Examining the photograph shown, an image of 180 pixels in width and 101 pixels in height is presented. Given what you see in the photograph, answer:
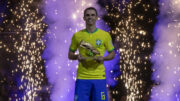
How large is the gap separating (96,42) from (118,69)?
5.51 ft

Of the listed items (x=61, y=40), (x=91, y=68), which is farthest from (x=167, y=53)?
(x=91, y=68)

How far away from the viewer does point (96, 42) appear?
2.74 meters

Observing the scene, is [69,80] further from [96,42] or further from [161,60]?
[96,42]

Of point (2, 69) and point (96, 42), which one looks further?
point (2, 69)

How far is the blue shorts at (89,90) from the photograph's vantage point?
2.71m

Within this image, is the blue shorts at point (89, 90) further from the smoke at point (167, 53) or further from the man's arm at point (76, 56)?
the smoke at point (167, 53)

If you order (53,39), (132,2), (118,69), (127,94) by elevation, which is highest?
(132,2)

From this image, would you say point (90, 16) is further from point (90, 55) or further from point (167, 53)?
point (167, 53)

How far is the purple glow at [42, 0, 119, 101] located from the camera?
172 inches

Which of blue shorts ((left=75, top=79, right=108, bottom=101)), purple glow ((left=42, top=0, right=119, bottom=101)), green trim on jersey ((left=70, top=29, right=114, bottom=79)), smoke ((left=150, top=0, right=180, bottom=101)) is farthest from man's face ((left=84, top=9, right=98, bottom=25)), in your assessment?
smoke ((left=150, top=0, right=180, bottom=101))

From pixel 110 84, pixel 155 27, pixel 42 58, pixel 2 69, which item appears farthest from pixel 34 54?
pixel 155 27

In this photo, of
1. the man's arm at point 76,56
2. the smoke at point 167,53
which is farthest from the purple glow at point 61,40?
the man's arm at point 76,56

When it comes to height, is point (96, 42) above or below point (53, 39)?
below

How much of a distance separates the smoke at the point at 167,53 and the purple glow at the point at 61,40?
0.96 m
